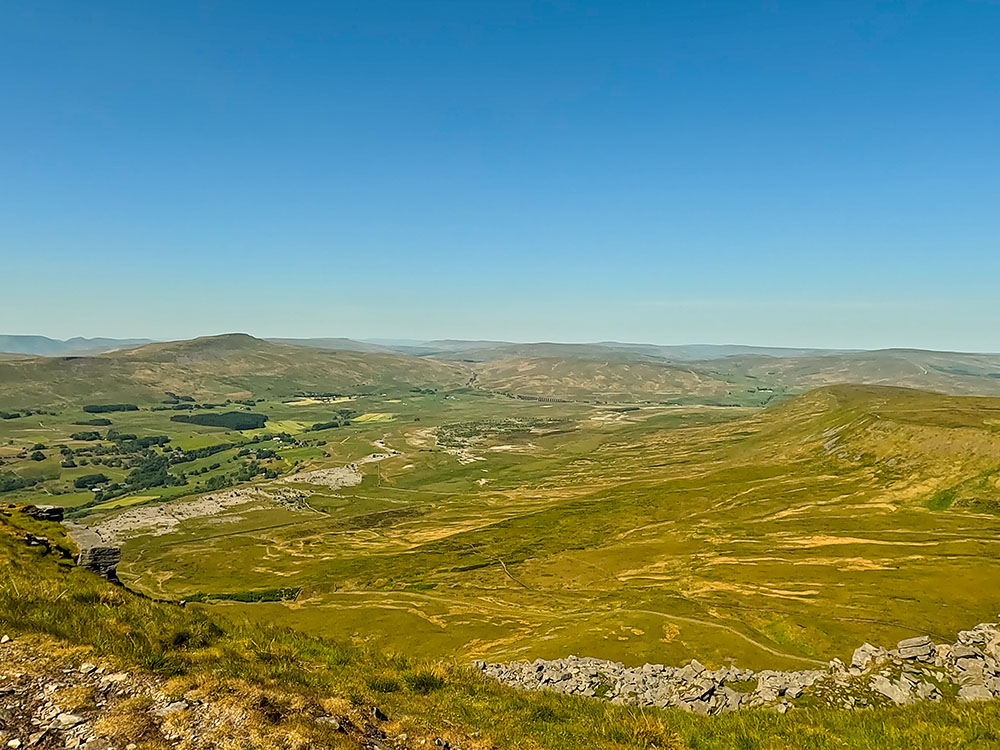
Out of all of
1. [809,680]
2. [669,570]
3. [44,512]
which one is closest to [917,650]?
[809,680]

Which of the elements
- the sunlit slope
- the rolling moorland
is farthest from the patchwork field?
the rolling moorland


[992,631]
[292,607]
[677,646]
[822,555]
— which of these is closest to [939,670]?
[992,631]

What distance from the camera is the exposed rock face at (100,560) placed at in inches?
1331

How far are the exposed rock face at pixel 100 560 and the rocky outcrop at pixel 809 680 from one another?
28704 mm

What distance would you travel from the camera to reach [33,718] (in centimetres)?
1145

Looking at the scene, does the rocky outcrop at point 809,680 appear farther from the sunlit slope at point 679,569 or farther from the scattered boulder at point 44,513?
the scattered boulder at point 44,513

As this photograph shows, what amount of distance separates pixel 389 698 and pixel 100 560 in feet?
102

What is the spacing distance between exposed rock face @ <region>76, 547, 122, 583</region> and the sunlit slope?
50783 mm

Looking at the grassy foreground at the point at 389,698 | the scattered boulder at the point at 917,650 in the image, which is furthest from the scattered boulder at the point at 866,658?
the grassy foreground at the point at 389,698

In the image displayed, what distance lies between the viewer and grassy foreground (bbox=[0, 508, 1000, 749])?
13578 mm

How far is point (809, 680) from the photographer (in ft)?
137

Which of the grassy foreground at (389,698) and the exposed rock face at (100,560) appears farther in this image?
the exposed rock face at (100,560)

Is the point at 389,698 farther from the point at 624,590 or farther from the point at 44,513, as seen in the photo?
the point at 624,590

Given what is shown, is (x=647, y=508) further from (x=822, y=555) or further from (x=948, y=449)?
(x=948, y=449)
